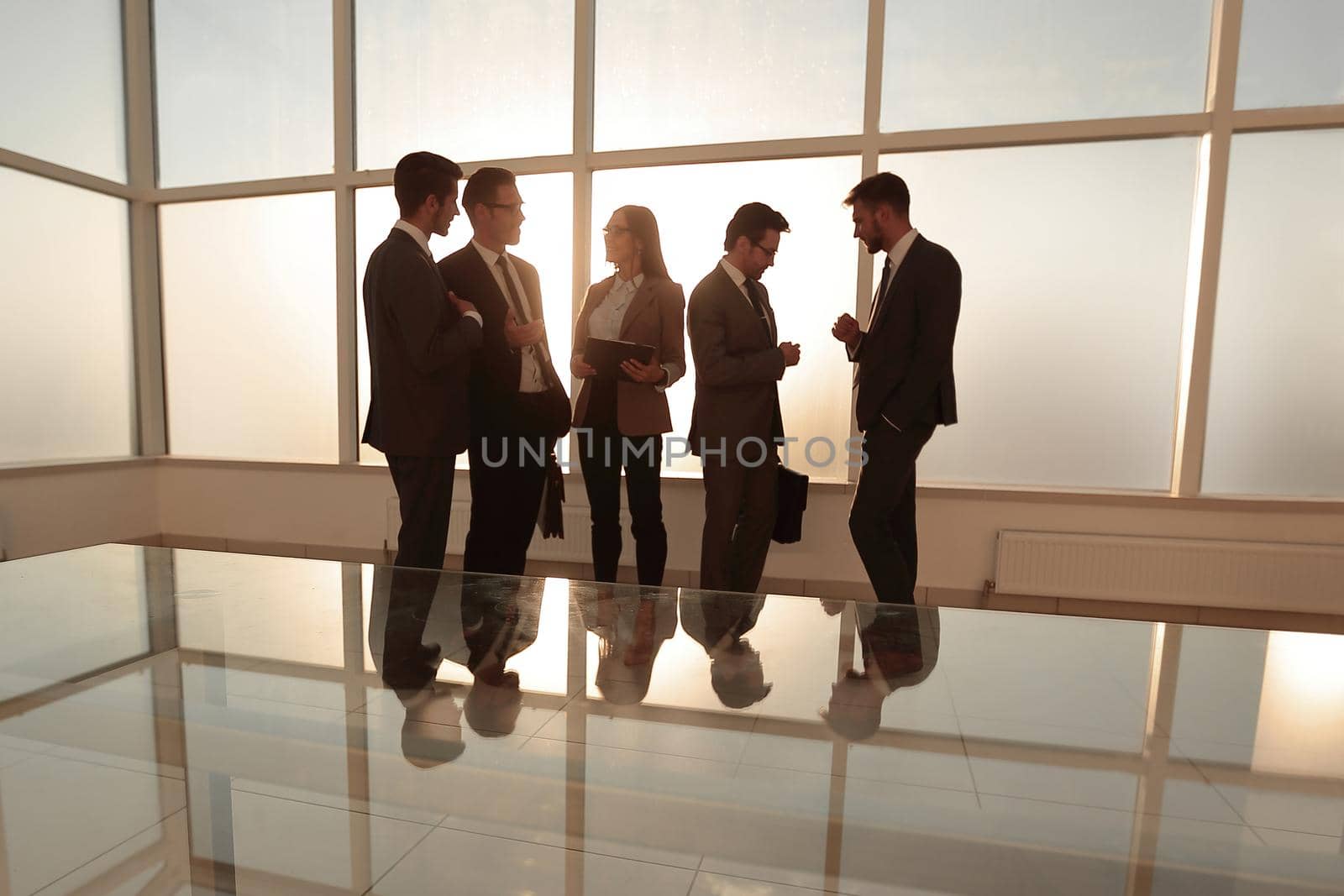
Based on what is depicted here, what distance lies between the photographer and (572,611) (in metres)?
0.93

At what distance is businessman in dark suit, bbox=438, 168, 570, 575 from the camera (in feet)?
7.36

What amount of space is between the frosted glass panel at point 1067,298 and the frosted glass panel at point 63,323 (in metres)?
4.23

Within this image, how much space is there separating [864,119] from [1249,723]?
10.5ft

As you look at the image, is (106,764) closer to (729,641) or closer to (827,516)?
(729,641)

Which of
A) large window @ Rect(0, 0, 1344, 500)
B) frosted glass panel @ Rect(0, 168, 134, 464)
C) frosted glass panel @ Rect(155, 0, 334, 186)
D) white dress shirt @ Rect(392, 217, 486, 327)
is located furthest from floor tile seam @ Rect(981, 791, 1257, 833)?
frosted glass panel @ Rect(0, 168, 134, 464)

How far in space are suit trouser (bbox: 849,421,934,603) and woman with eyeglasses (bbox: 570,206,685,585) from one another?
764 mm

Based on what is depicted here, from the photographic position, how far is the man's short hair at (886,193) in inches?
91.3

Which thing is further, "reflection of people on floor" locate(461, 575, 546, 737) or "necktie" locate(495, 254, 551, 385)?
"necktie" locate(495, 254, 551, 385)

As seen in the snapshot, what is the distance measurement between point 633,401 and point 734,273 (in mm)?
552

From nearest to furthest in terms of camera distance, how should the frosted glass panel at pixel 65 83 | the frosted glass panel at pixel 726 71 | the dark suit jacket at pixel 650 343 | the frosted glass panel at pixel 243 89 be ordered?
1. the dark suit jacket at pixel 650 343
2. the frosted glass panel at pixel 726 71
3. the frosted glass panel at pixel 65 83
4. the frosted glass panel at pixel 243 89

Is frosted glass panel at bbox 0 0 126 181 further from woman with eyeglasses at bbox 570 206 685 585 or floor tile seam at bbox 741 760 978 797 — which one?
floor tile seam at bbox 741 760 978 797

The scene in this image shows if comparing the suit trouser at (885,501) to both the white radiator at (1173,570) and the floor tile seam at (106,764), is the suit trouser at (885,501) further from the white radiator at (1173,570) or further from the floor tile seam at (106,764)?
the floor tile seam at (106,764)

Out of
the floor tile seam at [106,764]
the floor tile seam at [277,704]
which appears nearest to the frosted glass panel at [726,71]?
the floor tile seam at [277,704]

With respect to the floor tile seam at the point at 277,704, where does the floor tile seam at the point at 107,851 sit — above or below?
below
